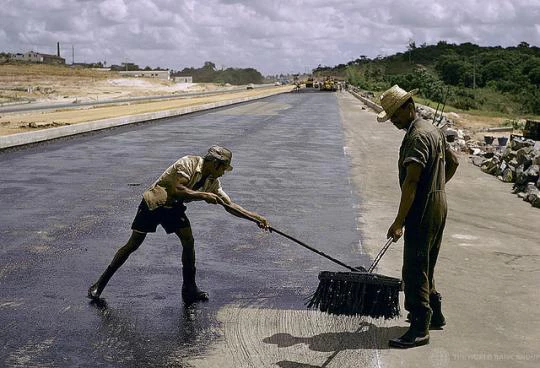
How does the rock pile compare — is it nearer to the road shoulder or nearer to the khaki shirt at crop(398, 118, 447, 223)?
the road shoulder

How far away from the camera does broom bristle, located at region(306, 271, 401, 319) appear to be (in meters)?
5.26

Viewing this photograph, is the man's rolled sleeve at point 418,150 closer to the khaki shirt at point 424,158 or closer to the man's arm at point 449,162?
the khaki shirt at point 424,158

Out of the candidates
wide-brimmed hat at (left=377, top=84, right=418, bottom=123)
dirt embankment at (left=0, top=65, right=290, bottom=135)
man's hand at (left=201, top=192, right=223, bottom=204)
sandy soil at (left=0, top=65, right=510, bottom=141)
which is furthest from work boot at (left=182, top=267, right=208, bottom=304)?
dirt embankment at (left=0, top=65, right=290, bottom=135)

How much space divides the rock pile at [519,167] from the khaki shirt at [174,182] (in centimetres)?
723

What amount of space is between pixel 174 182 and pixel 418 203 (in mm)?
1881

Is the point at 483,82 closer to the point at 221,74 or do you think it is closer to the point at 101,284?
the point at 101,284

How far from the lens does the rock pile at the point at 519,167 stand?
1216 cm

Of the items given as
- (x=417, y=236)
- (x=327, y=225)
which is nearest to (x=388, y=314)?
(x=417, y=236)

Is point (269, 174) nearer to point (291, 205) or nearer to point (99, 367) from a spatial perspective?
point (291, 205)

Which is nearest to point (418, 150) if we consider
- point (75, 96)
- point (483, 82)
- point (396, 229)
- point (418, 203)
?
point (418, 203)

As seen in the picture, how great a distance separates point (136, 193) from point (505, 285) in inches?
266

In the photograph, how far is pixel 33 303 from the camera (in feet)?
20.1

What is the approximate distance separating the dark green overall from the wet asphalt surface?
1.27 metres

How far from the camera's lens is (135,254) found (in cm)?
783
